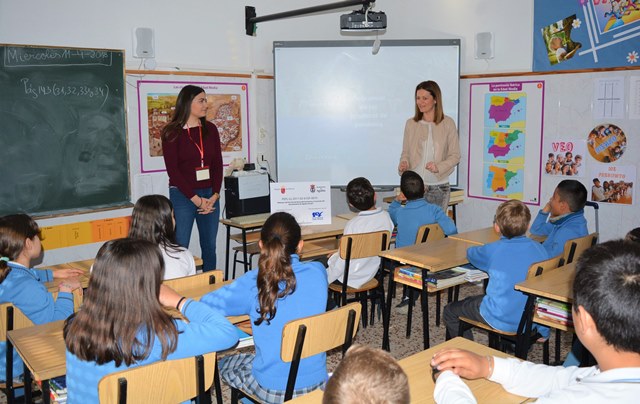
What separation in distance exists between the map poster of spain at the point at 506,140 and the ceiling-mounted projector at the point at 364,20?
129 centimetres

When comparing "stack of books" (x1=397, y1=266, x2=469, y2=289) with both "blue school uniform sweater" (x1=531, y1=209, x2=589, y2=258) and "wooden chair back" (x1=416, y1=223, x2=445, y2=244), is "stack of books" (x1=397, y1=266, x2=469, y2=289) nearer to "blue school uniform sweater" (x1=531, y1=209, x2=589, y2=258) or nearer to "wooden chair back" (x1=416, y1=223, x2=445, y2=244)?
"wooden chair back" (x1=416, y1=223, x2=445, y2=244)

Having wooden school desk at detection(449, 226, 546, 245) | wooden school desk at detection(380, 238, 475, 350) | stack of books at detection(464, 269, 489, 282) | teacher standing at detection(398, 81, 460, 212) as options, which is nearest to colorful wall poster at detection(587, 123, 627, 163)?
teacher standing at detection(398, 81, 460, 212)

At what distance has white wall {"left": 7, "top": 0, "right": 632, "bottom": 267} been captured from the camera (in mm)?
4656

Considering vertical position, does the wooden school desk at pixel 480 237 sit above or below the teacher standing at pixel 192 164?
below

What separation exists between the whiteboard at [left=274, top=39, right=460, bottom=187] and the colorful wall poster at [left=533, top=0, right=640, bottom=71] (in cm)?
84

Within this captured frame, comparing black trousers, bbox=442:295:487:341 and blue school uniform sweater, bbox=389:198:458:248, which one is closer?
black trousers, bbox=442:295:487:341

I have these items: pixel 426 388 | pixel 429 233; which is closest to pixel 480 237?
pixel 429 233

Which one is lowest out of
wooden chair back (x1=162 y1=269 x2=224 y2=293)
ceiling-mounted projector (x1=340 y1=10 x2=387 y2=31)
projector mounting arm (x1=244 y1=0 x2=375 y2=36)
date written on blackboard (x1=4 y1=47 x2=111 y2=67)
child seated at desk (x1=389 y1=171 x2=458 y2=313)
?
wooden chair back (x1=162 y1=269 x2=224 y2=293)

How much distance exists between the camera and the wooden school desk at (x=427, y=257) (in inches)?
140

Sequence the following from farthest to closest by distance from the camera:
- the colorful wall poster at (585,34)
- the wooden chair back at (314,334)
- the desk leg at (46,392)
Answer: the colorful wall poster at (585,34) → the wooden chair back at (314,334) → the desk leg at (46,392)

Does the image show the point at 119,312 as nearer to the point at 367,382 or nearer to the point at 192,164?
the point at 367,382

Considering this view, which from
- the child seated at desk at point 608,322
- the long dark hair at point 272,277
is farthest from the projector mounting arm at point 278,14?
the child seated at desk at point 608,322

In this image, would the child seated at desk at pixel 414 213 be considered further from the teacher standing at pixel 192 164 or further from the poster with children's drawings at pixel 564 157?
the poster with children's drawings at pixel 564 157

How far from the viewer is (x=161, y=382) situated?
1.87 meters
